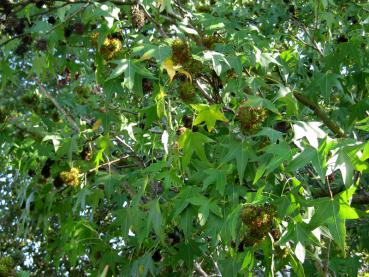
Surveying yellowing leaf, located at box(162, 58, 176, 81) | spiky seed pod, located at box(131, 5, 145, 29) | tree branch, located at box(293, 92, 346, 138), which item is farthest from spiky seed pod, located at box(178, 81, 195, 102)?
tree branch, located at box(293, 92, 346, 138)

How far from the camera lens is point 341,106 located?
3.79 m

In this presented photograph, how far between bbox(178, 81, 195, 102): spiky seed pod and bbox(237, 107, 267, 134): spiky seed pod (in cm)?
37

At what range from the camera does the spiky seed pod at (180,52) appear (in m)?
2.63

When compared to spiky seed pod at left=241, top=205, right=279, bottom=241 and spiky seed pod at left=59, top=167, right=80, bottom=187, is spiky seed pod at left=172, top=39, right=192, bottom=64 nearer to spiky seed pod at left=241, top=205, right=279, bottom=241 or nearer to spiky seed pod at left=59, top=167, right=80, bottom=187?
spiky seed pod at left=241, top=205, right=279, bottom=241

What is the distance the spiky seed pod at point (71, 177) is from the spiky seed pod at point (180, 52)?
3.52 feet

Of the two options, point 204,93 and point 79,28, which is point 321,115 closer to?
point 204,93

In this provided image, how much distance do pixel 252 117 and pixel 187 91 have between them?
0.44 m

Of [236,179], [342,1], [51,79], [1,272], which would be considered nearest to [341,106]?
[342,1]

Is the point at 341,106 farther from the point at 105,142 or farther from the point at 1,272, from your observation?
the point at 1,272

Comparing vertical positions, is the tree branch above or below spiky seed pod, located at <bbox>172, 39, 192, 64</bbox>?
below

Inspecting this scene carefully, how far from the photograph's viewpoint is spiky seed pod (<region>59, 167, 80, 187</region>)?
3.30 meters

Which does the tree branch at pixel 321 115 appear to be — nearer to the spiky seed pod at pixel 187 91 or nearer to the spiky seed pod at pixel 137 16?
the spiky seed pod at pixel 187 91

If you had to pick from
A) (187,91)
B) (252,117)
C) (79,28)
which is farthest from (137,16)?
(252,117)

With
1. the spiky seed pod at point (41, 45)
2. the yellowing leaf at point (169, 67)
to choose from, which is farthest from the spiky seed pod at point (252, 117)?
the spiky seed pod at point (41, 45)
